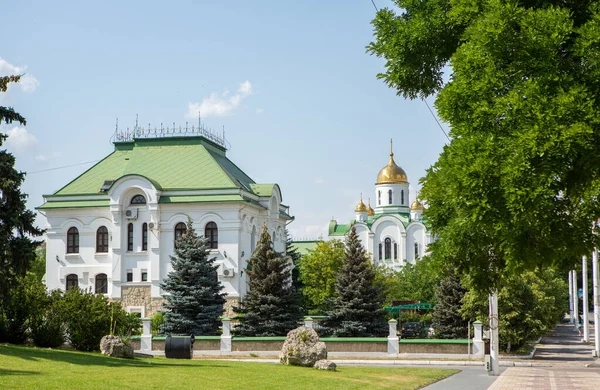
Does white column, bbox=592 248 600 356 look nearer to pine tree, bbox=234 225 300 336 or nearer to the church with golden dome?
pine tree, bbox=234 225 300 336

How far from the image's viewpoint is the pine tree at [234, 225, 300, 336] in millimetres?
38656

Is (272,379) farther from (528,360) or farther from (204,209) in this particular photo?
(204,209)

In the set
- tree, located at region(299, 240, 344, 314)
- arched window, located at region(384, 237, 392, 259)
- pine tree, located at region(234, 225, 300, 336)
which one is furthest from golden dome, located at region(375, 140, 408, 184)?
pine tree, located at region(234, 225, 300, 336)

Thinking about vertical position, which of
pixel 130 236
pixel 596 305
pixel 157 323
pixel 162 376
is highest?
pixel 130 236

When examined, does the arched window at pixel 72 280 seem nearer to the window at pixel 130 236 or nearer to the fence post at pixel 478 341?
the window at pixel 130 236

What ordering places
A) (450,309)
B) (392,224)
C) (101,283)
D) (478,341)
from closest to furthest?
(478,341) → (450,309) → (101,283) → (392,224)

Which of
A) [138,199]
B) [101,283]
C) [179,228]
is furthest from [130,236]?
[101,283]

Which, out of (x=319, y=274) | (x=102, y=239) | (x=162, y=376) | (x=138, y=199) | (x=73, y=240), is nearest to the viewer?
(x=162, y=376)

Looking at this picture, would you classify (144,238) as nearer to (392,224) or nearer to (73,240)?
(73,240)

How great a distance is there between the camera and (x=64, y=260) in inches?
2041

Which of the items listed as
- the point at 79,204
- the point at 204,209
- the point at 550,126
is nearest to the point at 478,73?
the point at 550,126

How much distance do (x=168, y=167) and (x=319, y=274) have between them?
40.9 feet

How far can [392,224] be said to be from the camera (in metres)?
86.0

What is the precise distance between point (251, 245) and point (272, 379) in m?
32.7
